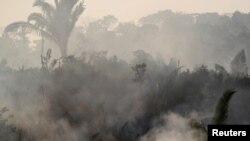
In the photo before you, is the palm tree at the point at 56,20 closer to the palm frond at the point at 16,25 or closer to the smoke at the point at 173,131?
the palm frond at the point at 16,25

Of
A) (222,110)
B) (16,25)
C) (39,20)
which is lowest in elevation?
(222,110)

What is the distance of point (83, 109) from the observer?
1861 cm

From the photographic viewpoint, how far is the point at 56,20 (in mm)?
25516

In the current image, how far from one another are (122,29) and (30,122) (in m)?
46.0

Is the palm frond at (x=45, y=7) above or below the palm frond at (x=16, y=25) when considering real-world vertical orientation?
above

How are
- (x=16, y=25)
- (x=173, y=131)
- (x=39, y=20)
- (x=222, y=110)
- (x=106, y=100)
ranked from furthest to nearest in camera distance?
1. (x=39, y=20)
2. (x=16, y=25)
3. (x=106, y=100)
4. (x=173, y=131)
5. (x=222, y=110)

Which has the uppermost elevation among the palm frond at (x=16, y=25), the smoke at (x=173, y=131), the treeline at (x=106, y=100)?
the palm frond at (x=16, y=25)

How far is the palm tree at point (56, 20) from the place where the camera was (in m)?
25.3

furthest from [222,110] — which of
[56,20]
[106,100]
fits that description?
[56,20]

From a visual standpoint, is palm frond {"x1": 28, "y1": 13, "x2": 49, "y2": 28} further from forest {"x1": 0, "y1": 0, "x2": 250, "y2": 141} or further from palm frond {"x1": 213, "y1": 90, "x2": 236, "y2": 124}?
palm frond {"x1": 213, "y1": 90, "x2": 236, "y2": 124}

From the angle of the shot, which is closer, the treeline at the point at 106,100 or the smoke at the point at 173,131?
the smoke at the point at 173,131

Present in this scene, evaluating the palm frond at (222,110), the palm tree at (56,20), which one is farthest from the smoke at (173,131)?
the palm tree at (56,20)

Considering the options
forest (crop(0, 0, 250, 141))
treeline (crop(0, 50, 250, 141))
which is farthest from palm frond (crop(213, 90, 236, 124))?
treeline (crop(0, 50, 250, 141))

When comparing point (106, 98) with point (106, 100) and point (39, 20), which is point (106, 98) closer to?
point (106, 100)
